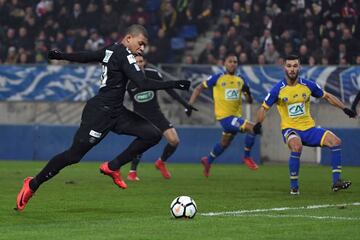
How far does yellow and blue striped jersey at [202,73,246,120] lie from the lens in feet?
60.7

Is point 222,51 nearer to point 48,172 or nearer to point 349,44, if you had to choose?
point 349,44

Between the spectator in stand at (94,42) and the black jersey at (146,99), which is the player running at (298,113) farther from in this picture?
the spectator in stand at (94,42)

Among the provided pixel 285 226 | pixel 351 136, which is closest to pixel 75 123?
pixel 351 136

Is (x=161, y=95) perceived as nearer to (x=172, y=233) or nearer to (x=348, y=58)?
(x=348, y=58)

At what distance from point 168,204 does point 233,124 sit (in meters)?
6.62

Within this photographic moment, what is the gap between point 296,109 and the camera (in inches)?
551

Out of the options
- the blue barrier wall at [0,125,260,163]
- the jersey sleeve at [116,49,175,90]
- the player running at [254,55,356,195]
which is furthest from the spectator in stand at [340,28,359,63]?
the jersey sleeve at [116,49,175,90]

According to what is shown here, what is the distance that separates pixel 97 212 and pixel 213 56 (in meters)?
14.5

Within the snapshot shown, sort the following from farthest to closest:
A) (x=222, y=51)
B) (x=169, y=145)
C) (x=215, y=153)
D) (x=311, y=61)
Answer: (x=222, y=51), (x=311, y=61), (x=215, y=153), (x=169, y=145)

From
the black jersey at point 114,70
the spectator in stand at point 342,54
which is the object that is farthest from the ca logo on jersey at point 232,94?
the black jersey at point 114,70

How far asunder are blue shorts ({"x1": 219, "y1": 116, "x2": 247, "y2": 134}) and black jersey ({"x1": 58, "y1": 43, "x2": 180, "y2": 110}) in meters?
7.02

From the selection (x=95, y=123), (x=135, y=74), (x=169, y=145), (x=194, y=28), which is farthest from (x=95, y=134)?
(x=194, y=28)

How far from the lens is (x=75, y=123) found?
80.0 ft

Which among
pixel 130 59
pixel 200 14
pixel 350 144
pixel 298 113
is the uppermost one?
pixel 130 59
